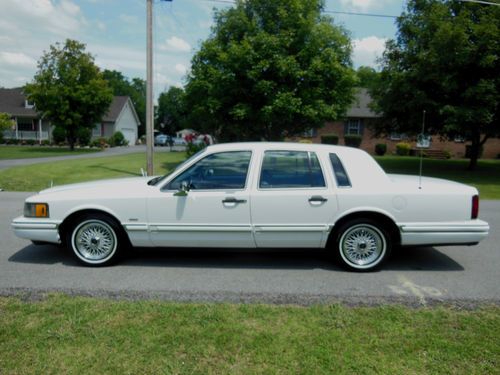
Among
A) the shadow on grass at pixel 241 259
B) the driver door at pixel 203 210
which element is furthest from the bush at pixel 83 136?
the driver door at pixel 203 210

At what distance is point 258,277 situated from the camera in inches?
200

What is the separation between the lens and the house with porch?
46.2 meters

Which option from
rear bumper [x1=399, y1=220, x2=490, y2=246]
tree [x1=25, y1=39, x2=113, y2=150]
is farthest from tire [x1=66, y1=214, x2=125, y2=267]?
tree [x1=25, y1=39, x2=113, y2=150]

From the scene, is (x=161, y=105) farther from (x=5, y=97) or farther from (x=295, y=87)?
(x=295, y=87)

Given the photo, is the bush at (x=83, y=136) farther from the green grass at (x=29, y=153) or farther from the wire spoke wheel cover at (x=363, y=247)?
the wire spoke wheel cover at (x=363, y=247)

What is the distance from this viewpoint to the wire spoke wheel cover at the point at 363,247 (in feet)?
17.3

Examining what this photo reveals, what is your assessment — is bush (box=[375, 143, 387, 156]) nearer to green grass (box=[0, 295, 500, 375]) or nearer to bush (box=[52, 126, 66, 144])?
bush (box=[52, 126, 66, 144])

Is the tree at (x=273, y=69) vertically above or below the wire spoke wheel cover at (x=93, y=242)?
above

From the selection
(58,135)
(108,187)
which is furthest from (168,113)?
(108,187)

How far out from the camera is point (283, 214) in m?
5.15

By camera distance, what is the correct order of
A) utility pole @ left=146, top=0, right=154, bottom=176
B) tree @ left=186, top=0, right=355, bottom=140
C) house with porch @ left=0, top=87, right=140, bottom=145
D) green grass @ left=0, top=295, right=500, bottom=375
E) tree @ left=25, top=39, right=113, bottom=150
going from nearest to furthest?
1. green grass @ left=0, top=295, right=500, bottom=375
2. utility pole @ left=146, top=0, right=154, bottom=176
3. tree @ left=186, top=0, right=355, bottom=140
4. tree @ left=25, top=39, right=113, bottom=150
5. house with porch @ left=0, top=87, right=140, bottom=145

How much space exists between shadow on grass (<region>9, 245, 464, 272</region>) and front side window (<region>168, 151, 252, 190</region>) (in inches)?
36.7

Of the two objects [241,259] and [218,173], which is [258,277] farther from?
[218,173]

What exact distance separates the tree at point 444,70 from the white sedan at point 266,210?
534 inches
